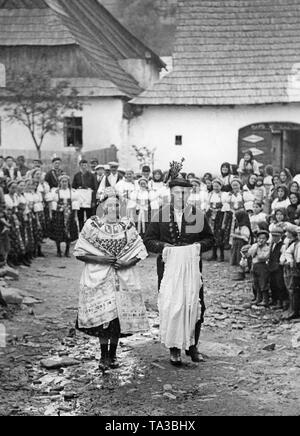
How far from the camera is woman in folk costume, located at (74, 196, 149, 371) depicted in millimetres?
7059

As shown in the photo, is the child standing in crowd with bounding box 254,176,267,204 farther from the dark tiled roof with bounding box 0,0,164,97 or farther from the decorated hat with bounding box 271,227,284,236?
the dark tiled roof with bounding box 0,0,164,97

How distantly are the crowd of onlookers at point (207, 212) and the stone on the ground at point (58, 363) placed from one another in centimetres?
322

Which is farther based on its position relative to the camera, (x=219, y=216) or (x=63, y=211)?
(x=63, y=211)

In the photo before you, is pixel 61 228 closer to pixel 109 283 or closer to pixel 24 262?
pixel 24 262

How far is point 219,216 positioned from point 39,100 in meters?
11.0

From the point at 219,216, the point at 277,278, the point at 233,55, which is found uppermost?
the point at 233,55

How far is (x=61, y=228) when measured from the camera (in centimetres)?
1392

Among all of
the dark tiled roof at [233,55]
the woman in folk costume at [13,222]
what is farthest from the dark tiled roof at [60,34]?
the woman in folk costume at [13,222]

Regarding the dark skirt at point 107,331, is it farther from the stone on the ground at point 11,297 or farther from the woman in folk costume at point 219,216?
the woman in folk costume at point 219,216

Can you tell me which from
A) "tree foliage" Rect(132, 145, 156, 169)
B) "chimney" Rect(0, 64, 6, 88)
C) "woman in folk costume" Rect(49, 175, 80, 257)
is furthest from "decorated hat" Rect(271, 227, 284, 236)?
"chimney" Rect(0, 64, 6, 88)

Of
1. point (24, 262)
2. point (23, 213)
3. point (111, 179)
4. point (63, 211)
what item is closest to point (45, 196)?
point (63, 211)

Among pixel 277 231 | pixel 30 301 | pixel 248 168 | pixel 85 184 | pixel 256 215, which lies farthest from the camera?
pixel 248 168

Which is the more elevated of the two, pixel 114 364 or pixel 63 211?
pixel 63 211

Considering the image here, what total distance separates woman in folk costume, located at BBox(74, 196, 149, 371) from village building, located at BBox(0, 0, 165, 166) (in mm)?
16106
